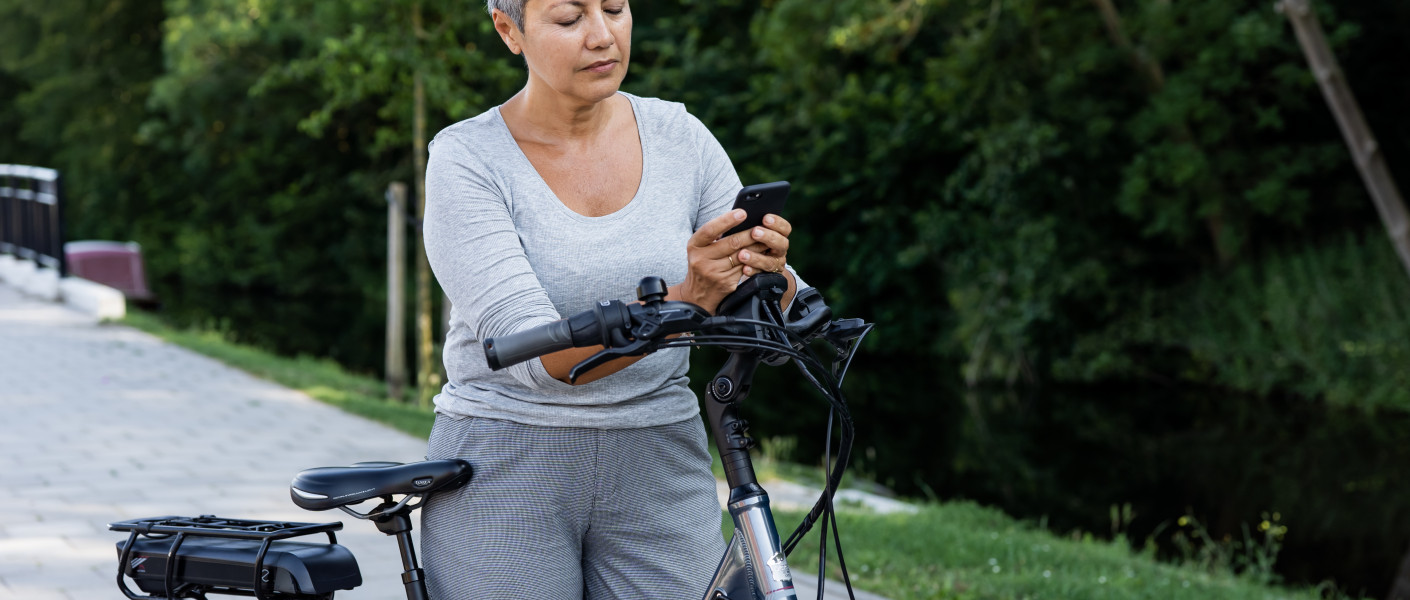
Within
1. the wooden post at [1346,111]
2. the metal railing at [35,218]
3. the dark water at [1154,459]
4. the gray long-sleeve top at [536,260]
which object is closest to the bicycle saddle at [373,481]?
the gray long-sleeve top at [536,260]

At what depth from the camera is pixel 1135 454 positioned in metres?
12.4

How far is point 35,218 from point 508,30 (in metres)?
14.8

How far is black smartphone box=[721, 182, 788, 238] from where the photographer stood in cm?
161

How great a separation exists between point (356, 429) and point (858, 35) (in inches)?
363

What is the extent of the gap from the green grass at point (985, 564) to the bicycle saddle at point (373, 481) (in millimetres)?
3109

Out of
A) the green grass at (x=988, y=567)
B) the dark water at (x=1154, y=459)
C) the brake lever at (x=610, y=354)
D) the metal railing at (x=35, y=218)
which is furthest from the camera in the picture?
the metal railing at (x=35, y=218)

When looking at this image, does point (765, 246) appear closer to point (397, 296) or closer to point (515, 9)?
point (515, 9)

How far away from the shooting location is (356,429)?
8.12 m

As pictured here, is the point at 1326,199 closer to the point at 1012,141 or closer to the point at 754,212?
the point at 1012,141

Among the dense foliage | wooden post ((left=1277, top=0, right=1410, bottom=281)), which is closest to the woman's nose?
the dense foliage

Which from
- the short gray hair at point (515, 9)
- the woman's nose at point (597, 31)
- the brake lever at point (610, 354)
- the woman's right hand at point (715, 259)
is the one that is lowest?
the brake lever at point (610, 354)

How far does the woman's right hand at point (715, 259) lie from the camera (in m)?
1.63

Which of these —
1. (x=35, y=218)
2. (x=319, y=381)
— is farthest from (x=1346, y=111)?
(x=35, y=218)

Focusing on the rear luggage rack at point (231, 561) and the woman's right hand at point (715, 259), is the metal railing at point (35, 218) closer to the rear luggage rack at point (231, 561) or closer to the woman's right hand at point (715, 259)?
the rear luggage rack at point (231, 561)
